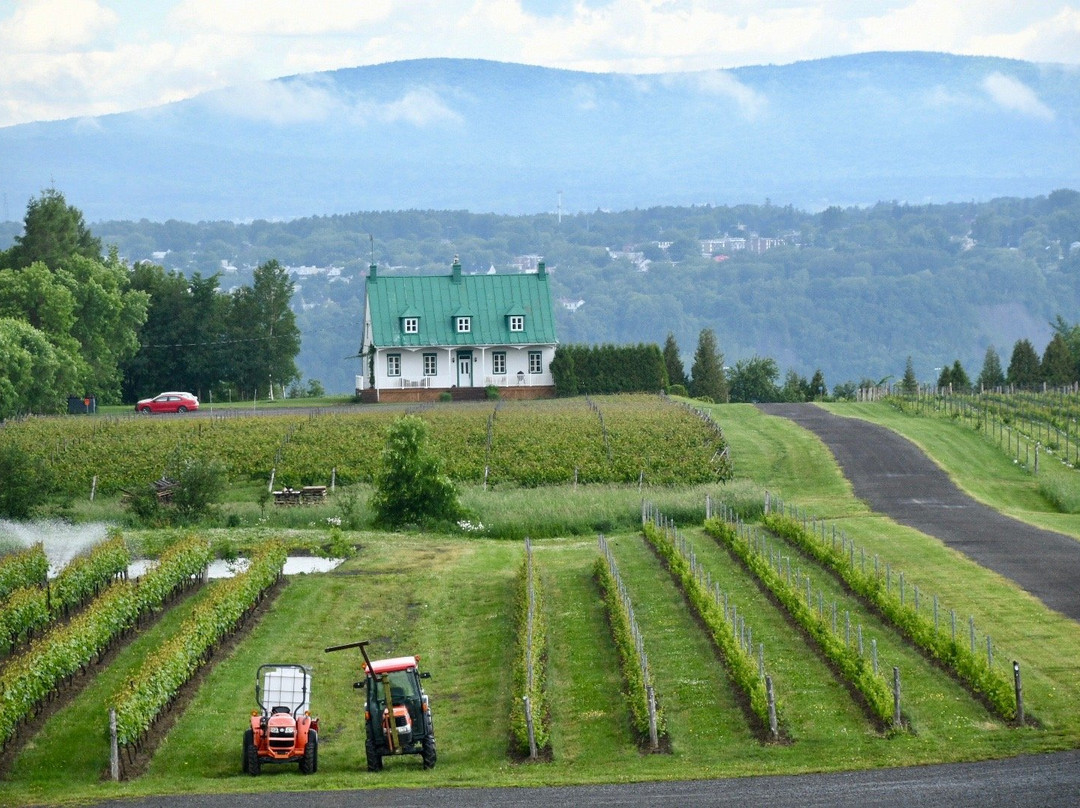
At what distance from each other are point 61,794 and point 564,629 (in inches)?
483

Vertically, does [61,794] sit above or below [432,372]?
below

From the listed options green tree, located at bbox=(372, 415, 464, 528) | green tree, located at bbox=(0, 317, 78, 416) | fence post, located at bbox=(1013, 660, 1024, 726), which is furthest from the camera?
green tree, located at bbox=(0, 317, 78, 416)

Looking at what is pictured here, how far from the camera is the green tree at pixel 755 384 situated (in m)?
96.4

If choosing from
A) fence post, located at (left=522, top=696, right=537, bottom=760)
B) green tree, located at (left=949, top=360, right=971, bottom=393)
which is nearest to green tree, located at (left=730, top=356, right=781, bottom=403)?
green tree, located at (left=949, top=360, right=971, bottom=393)

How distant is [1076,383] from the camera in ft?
273

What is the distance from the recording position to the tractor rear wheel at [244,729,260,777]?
24031 mm

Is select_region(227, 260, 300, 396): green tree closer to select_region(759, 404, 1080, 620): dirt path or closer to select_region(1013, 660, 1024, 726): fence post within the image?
select_region(759, 404, 1080, 620): dirt path

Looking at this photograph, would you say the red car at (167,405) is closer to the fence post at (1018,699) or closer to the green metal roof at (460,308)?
the green metal roof at (460,308)

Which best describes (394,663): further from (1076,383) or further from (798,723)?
(1076,383)

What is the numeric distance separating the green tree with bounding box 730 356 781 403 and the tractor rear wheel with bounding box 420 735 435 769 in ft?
238

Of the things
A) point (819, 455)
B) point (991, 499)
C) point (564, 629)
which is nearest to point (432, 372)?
point (819, 455)

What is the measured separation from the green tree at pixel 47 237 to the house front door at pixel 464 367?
26.8 meters

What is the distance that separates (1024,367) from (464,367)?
102 feet

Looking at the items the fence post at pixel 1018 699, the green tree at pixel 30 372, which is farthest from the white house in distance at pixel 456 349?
the fence post at pixel 1018 699
